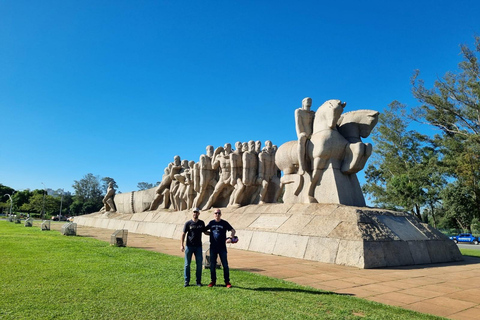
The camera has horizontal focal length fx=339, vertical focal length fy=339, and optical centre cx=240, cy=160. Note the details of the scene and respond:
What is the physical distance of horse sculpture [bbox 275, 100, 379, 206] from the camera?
10.1 m

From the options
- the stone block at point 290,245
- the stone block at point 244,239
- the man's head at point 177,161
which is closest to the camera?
the stone block at point 290,245

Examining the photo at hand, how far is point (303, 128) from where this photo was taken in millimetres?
11148

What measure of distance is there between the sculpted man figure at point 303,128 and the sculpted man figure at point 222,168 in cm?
495

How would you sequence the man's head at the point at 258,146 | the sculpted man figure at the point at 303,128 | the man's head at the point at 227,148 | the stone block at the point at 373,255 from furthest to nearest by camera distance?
the man's head at the point at 227,148 < the man's head at the point at 258,146 < the sculpted man figure at the point at 303,128 < the stone block at the point at 373,255

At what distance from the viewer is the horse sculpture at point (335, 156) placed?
10125 millimetres

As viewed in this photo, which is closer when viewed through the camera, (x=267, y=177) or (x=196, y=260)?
(x=196, y=260)

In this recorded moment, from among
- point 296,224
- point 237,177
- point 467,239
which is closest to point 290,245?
point 296,224

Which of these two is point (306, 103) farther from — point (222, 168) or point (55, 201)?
point (55, 201)

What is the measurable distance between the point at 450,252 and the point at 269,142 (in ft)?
25.9

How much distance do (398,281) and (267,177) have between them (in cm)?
860

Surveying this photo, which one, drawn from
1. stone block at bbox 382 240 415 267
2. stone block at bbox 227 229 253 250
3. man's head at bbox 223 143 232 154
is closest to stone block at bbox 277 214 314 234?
stone block at bbox 227 229 253 250

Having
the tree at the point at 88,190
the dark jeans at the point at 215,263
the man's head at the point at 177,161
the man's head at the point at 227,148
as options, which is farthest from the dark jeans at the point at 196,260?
the tree at the point at 88,190

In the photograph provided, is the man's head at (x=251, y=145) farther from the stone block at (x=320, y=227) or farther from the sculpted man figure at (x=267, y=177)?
the stone block at (x=320, y=227)

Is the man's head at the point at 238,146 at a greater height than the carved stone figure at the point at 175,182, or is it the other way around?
the man's head at the point at 238,146
